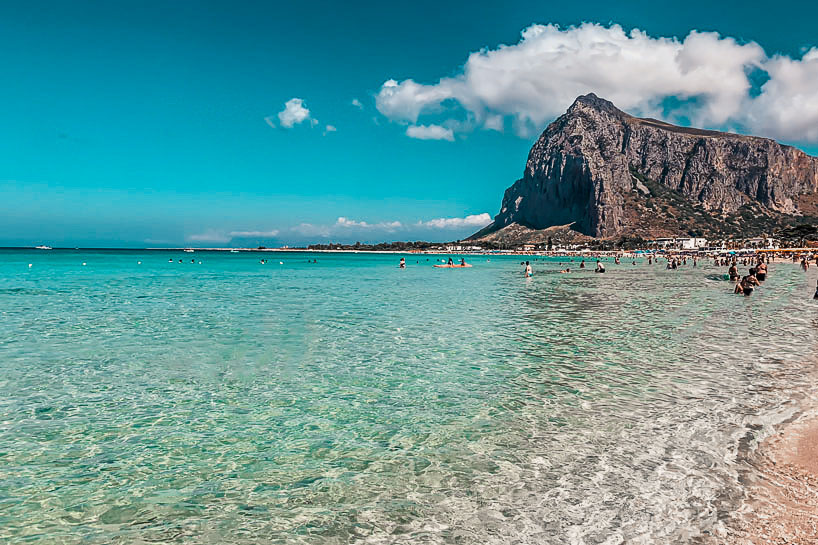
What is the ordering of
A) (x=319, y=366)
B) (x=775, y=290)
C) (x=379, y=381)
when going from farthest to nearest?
(x=775, y=290) → (x=319, y=366) → (x=379, y=381)

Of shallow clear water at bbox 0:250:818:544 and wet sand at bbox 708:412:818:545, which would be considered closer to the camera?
wet sand at bbox 708:412:818:545

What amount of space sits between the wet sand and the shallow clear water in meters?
0.27

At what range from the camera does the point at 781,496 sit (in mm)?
6188

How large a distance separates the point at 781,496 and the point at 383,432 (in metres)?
5.51

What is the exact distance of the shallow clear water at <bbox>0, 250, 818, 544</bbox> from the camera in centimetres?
590

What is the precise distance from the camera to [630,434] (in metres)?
8.48

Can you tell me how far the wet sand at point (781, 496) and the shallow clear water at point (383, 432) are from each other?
0.27 metres

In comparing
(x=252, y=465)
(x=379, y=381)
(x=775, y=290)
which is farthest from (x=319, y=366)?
(x=775, y=290)

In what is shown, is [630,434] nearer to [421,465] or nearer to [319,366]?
[421,465]

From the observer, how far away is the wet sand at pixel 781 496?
538 centimetres

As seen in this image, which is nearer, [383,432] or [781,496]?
[781,496]

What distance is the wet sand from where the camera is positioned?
538cm

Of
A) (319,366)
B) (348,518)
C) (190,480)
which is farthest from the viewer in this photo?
(319,366)

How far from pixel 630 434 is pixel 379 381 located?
18.7 feet
